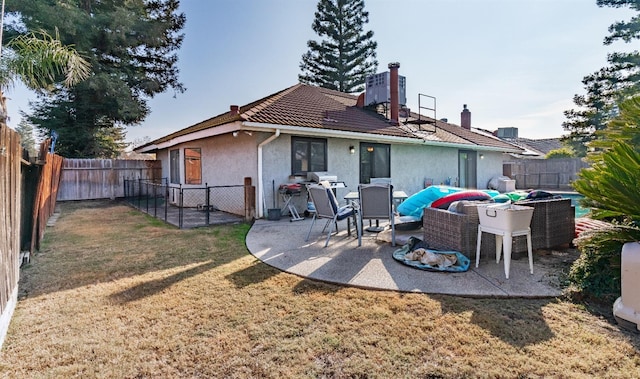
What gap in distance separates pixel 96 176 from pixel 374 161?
1219cm

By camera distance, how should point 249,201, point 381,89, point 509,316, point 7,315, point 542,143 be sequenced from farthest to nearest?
point 542,143, point 381,89, point 249,201, point 509,316, point 7,315

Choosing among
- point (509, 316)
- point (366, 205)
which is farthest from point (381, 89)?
point (509, 316)

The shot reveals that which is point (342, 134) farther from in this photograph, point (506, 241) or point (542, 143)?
point (542, 143)

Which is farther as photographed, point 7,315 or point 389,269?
point 389,269

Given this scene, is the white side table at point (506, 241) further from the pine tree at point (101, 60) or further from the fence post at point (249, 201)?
the pine tree at point (101, 60)

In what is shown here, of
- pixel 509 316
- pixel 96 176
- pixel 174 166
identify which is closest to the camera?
pixel 509 316

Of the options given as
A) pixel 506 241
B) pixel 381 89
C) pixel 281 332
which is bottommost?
pixel 281 332

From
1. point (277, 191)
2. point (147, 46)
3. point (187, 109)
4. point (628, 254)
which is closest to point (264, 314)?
point (628, 254)

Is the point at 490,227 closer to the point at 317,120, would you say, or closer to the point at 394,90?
the point at 317,120

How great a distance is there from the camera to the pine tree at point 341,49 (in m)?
25.8

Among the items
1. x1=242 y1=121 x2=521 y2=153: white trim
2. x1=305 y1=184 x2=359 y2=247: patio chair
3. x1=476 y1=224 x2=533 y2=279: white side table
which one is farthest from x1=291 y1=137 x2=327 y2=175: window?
x1=476 y1=224 x2=533 y2=279: white side table

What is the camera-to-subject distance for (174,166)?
521 inches

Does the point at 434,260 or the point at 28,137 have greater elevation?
the point at 28,137

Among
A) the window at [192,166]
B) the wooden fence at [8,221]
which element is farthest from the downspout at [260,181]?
the wooden fence at [8,221]
